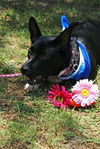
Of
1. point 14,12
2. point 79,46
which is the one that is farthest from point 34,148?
point 14,12

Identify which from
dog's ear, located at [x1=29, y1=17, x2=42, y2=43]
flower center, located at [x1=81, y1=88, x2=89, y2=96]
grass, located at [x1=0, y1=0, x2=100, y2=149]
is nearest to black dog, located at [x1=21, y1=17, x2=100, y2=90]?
dog's ear, located at [x1=29, y1=17, x2=42, y2=43]

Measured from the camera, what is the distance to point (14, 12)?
21.6 ft

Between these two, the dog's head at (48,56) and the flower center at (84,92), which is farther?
the dog's head at (48,56)

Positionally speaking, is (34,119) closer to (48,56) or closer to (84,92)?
(84,92)

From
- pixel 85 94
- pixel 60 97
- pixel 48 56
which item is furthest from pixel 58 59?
pixel 85 94

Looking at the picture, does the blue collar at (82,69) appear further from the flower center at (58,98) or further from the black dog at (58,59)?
the flower center at (58,98)

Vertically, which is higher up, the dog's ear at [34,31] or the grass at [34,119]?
the dog's ear at [34,31]

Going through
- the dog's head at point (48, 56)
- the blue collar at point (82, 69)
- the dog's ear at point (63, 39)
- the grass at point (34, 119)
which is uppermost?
the dog's ear at point (63, 39)

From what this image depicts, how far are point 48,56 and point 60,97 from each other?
501 millimetres

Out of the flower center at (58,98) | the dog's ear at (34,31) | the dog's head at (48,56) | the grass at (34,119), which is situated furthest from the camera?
the dog's ear at (34,31)

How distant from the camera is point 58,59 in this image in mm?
3660

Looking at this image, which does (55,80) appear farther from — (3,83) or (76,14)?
(76,14)

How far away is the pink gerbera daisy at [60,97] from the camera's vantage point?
3318mm

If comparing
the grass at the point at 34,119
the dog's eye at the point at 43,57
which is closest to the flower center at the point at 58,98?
the grass at the point at 34,119
